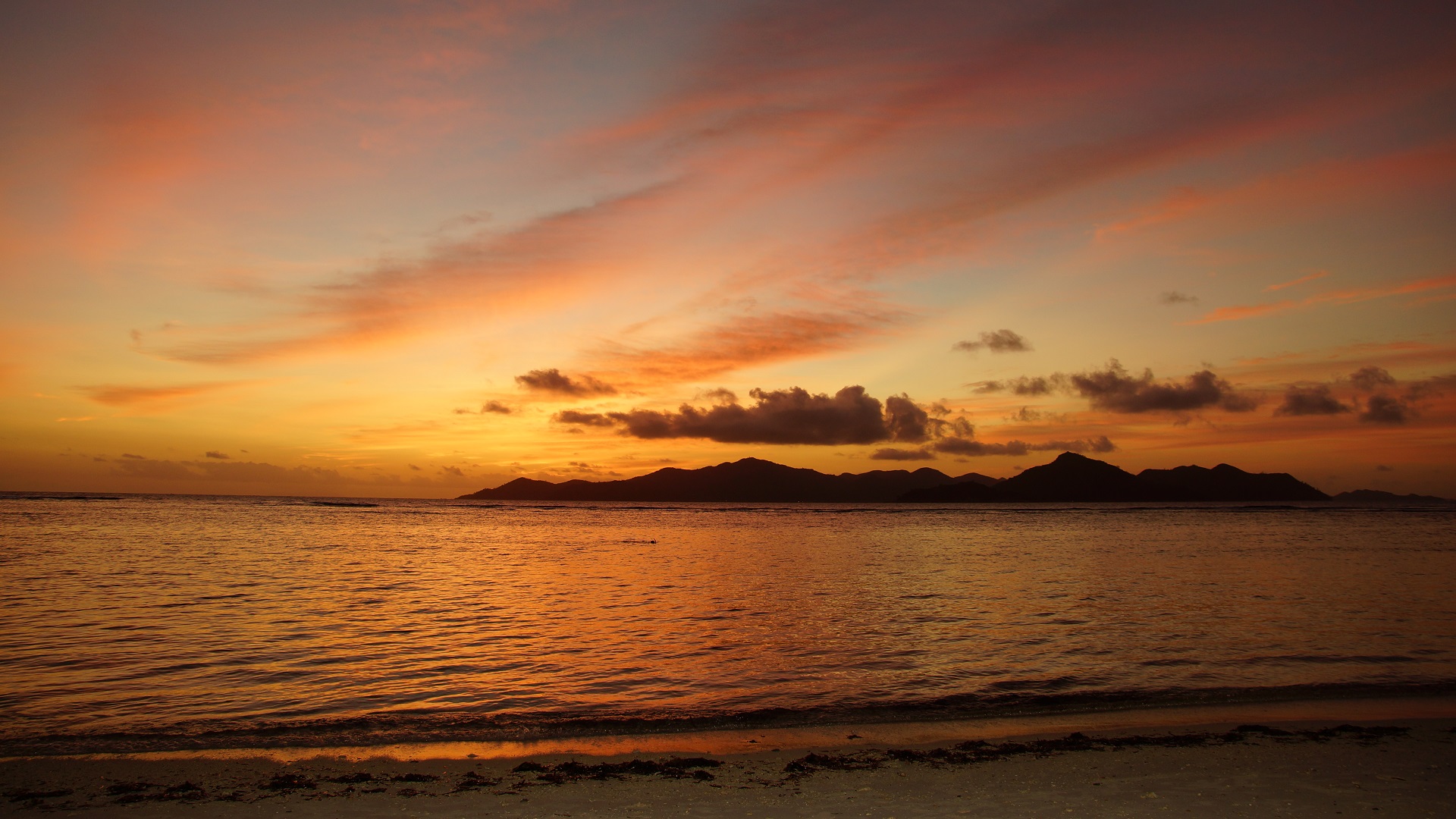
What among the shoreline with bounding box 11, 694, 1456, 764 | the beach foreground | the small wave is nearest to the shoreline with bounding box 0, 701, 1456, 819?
the beach foreground

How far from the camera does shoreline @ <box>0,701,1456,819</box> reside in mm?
10148

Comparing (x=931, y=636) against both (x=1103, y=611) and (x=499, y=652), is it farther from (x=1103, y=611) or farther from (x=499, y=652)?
(x=499, y=652)

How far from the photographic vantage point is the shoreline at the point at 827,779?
10.1 metres

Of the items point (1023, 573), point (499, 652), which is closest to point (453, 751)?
point (499, 652)

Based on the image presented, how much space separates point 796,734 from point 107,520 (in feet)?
373

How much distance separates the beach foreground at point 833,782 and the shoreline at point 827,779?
0.04 m

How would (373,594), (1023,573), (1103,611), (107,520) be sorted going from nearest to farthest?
(1103,611), (373,594), (1023,573), (107,520)

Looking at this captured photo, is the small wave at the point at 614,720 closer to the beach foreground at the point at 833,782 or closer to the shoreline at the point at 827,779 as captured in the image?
the shoreline at the point at 827,779

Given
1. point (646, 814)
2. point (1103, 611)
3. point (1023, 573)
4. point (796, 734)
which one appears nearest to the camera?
point (646, 814)

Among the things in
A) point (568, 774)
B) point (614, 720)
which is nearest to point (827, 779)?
point (568, 774)

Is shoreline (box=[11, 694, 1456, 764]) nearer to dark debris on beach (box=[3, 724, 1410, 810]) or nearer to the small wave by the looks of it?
the small wave

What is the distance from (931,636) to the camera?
24.2 m

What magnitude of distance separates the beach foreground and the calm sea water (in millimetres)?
2184

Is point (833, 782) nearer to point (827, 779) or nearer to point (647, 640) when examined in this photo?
point (827, 779)
